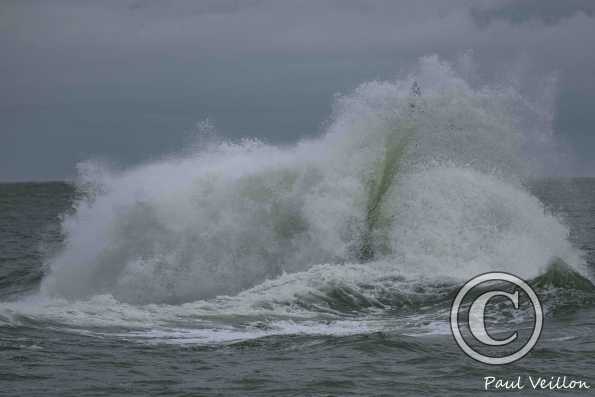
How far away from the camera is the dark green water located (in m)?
11.7

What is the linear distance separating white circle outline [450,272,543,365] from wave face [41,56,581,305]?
48 cm

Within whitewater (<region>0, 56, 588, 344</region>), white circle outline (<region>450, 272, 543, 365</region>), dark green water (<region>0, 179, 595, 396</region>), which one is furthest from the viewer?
whitewater (<region>0, 56, 588, 344</region>)

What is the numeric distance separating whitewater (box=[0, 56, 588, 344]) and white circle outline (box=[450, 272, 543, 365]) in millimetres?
254

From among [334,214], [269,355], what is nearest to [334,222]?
[334,214]

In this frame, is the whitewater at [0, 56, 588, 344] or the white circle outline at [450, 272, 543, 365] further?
the whitewater at [0, 56, 588, 344]

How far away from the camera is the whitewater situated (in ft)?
63.1

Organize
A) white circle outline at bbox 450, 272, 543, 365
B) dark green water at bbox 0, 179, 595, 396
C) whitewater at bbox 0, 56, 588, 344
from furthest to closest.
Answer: whitewater at bbox 0, 56, 588, 344 < white circle outline at bbox 450, 272, 543, 365 < dark green water at bbox 0, 179, 595, 396

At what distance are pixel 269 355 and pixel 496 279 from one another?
888 centimetres

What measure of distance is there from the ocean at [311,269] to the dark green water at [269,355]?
0.05m

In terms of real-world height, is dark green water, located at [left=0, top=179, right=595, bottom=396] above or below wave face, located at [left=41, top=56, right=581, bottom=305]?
below

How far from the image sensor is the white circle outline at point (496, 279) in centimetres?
1330

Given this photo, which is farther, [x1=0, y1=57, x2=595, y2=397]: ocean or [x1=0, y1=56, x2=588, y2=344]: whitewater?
[x1=0, y1=56, x2=588, y2=344]: whitewater

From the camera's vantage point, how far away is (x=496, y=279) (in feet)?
68.3

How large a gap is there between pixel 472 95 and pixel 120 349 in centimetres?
1469
